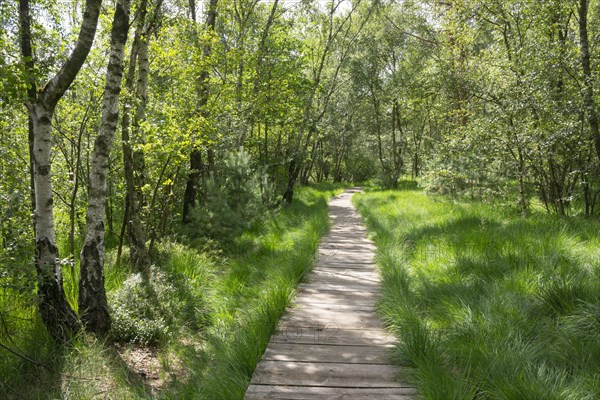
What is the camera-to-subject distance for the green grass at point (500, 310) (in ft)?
8.87

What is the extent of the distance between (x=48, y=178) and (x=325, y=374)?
3.59m

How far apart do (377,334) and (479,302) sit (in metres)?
1.13

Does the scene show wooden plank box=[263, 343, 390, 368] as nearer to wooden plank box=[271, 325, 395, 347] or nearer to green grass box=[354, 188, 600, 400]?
wooden plank box=[271, 325, 395, 347]

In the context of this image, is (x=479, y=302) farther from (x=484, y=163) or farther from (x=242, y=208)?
(x=484, y=163)

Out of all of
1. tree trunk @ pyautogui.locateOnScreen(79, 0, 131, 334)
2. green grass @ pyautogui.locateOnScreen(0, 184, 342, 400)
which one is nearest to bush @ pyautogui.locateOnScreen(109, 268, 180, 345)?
green grass @ pyautogui.locateOnScreen(0, 184, 342, 400)

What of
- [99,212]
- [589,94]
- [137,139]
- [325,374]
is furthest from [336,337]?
[589,94]

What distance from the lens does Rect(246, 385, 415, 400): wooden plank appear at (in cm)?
279

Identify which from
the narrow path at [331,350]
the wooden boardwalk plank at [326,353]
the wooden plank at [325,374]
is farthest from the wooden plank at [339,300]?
the wooden plank at [325,374]

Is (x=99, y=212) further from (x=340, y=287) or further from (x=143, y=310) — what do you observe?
(x=340, y=287)

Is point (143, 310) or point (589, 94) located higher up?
point (589, 94)

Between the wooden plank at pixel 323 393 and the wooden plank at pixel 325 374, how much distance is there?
0.05 metres

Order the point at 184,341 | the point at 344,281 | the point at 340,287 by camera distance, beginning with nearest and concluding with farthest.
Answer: the point at 184,341 < the point at 340,287 < the point at 344,281

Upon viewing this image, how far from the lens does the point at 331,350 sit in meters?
3.53

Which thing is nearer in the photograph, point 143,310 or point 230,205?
point 143,310
